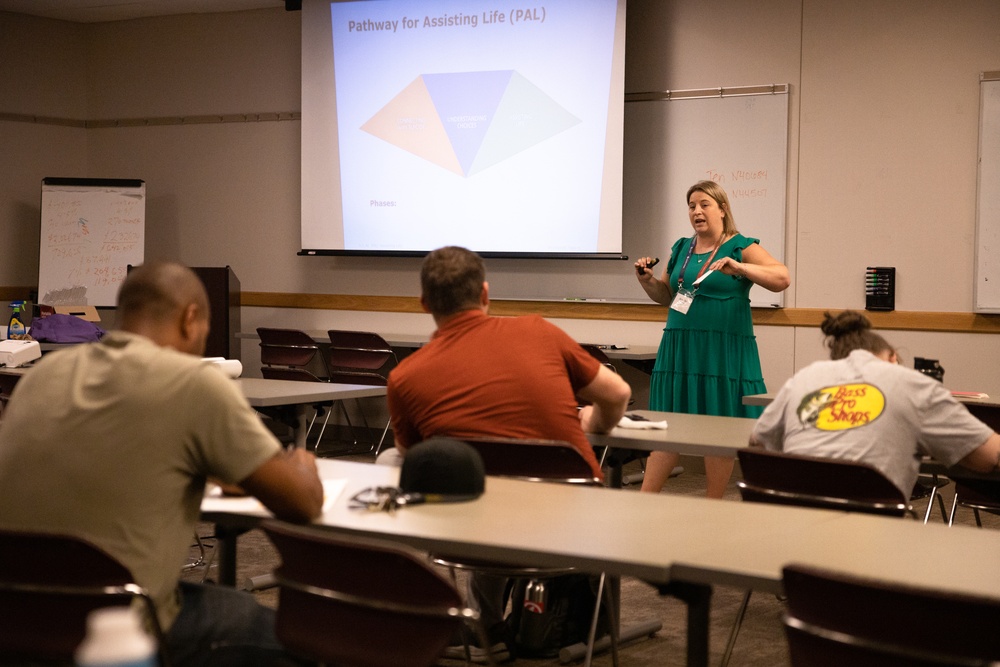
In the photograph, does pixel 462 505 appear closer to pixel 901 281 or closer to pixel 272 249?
pixel 901 281

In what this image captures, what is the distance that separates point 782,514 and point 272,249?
6.89 meters

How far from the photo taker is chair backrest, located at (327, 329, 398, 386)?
7.24 meters

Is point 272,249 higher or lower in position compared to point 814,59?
lower

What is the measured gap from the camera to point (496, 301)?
305 inches

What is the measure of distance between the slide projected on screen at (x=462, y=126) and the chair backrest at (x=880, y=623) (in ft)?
18.6

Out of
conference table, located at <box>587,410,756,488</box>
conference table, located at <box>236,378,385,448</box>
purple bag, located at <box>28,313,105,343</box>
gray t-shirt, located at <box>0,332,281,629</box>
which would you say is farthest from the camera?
purple bag, located at <box>28,313,105,343</box>

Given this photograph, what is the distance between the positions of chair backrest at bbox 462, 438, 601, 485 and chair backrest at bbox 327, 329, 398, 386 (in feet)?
14.6

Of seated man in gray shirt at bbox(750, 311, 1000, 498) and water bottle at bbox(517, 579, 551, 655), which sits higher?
seated man in gray shirt at bbox(750, 311, 1000, 498)

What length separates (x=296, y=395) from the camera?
4266 mm

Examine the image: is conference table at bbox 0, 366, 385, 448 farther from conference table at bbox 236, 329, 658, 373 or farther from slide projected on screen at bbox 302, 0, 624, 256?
slide projected on screen at bbox 302, 0, 624, 256

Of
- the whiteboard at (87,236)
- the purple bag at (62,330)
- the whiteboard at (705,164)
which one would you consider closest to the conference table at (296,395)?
the purple bag at (62,330)

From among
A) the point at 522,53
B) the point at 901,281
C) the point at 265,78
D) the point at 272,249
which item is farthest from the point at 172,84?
the point at 901,281

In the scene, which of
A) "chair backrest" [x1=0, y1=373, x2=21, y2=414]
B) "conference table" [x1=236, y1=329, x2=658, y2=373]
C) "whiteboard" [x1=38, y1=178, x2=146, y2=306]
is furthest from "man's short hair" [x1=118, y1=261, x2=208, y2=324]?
"whiteboard" [x1=38, y1=178, x2=146, y2=306]

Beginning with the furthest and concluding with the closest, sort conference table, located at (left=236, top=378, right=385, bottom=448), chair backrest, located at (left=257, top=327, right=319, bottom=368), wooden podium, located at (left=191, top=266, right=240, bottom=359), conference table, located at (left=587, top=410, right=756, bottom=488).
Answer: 1. wooden podium, located at (left=191, top=266, right=240, bottom=359)
2. chair backrest, located at (left=257, top=327, right=319, bottom=368)
3. conference table, located at (left=236, top=378, right=385, bottom=448)
4. conference table, located at (left=587, top=410, right=756, bottom=488)
